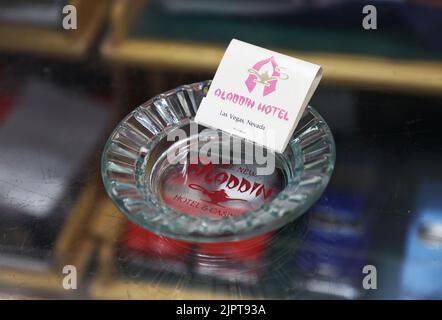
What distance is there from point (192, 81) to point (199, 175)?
19 centimetres

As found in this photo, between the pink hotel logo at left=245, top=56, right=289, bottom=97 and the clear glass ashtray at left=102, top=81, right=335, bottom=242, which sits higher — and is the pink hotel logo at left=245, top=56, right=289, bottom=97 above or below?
above

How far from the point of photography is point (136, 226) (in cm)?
88

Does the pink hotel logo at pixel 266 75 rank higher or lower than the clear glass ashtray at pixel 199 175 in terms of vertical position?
higher

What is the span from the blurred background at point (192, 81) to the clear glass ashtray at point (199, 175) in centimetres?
5

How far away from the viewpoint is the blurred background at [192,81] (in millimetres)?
821

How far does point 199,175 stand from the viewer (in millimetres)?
940

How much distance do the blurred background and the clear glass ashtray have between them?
1.9 inches

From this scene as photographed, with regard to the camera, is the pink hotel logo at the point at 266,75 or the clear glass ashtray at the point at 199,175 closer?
the clear glass ashtray at the point at 199,175

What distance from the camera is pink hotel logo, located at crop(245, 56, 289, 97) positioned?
931 mm

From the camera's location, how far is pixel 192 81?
1.08 m

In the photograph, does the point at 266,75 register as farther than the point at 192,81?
No

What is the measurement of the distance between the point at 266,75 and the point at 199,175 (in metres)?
0.15

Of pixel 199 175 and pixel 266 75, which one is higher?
pixel 266 75
